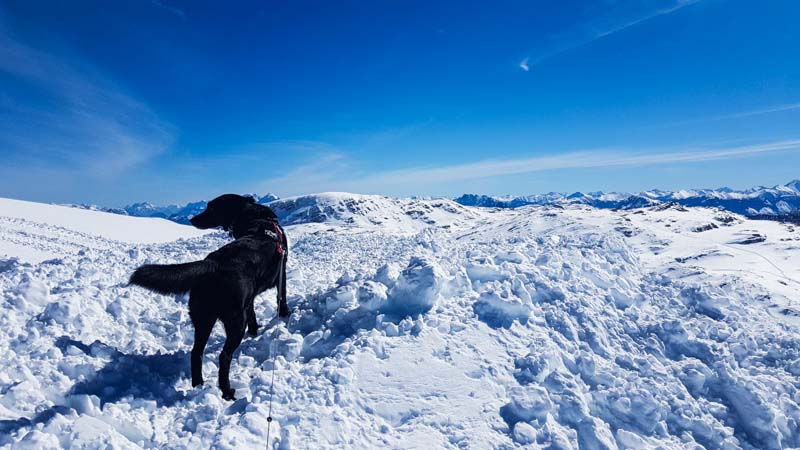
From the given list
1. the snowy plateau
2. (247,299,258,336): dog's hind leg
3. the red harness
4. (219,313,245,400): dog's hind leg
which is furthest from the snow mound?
(219,313,245,400): dog's hind leg

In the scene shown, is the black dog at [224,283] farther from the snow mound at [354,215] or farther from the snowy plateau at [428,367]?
the snow mound at [354,215]

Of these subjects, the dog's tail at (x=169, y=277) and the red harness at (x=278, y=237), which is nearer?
the dog's tail at (x=169, y=277)

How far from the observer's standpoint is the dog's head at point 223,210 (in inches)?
280

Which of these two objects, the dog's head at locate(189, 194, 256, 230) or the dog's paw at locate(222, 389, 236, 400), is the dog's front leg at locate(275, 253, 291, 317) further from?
the dog's paw at locate(222, 389, 236, 400)

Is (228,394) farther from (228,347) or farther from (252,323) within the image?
(252,323)

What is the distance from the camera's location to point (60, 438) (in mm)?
3291

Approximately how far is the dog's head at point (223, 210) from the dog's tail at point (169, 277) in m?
2.56

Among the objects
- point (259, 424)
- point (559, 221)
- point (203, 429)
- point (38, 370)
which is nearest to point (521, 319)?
point (259, 424)

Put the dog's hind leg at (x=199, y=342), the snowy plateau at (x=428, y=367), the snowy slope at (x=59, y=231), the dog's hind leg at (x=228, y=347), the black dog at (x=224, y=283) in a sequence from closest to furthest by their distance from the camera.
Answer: the snowy plateau at (x=428, y=367)
the black dog at (x=224, y=283)
the dog's hind leg at (x=228, y=347)
the dog's hind leg at (x=199, y=342)
the snowy slope at (x=59, y=231)

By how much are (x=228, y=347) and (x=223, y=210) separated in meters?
3.13

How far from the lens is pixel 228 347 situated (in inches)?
189

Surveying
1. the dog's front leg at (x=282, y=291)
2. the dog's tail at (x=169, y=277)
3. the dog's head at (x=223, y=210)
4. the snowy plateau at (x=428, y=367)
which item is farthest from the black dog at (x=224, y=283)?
the dog's head at (x=223, y=210)

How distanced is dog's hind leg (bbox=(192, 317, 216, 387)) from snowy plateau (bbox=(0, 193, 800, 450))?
18 cm

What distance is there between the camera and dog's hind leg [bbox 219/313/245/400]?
4.60 metres
